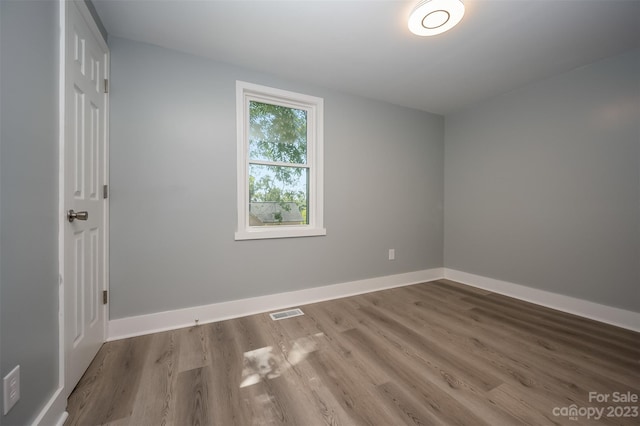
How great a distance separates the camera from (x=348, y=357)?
5.52 feet

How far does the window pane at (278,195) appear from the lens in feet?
8.17

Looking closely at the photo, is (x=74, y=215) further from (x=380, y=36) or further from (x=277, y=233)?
(x=380, y=36)

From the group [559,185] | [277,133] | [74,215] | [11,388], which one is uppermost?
[277,133]

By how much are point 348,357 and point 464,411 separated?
697 mm

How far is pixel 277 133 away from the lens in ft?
8.52

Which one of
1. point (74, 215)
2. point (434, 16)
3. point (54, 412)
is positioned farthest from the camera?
point (434, 16)

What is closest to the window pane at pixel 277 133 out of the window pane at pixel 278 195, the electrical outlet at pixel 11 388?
the window pane at pixel 278 195

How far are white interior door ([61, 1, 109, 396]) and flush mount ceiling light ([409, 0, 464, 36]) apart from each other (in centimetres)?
200

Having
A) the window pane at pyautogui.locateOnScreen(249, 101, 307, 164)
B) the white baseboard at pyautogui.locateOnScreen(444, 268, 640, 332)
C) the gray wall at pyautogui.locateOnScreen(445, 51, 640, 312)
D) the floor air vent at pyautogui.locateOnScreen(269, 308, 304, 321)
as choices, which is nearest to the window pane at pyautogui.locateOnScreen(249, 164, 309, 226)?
the window pane at pyautogui.locateOnScreen(249, 101, 307, 164)

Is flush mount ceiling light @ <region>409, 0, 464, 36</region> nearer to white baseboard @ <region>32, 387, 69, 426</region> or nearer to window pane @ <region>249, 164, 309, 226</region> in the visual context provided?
window pane @ <region>249, 164, 309, 226</region>

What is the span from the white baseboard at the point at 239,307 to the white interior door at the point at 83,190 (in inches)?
7.3

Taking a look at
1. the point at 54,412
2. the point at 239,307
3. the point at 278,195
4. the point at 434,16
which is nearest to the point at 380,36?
the point at 434,16

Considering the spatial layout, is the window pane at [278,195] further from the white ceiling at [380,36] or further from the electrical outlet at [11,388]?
the electrical outlet at [11,388]

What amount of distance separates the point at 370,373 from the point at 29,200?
1.90 meters
